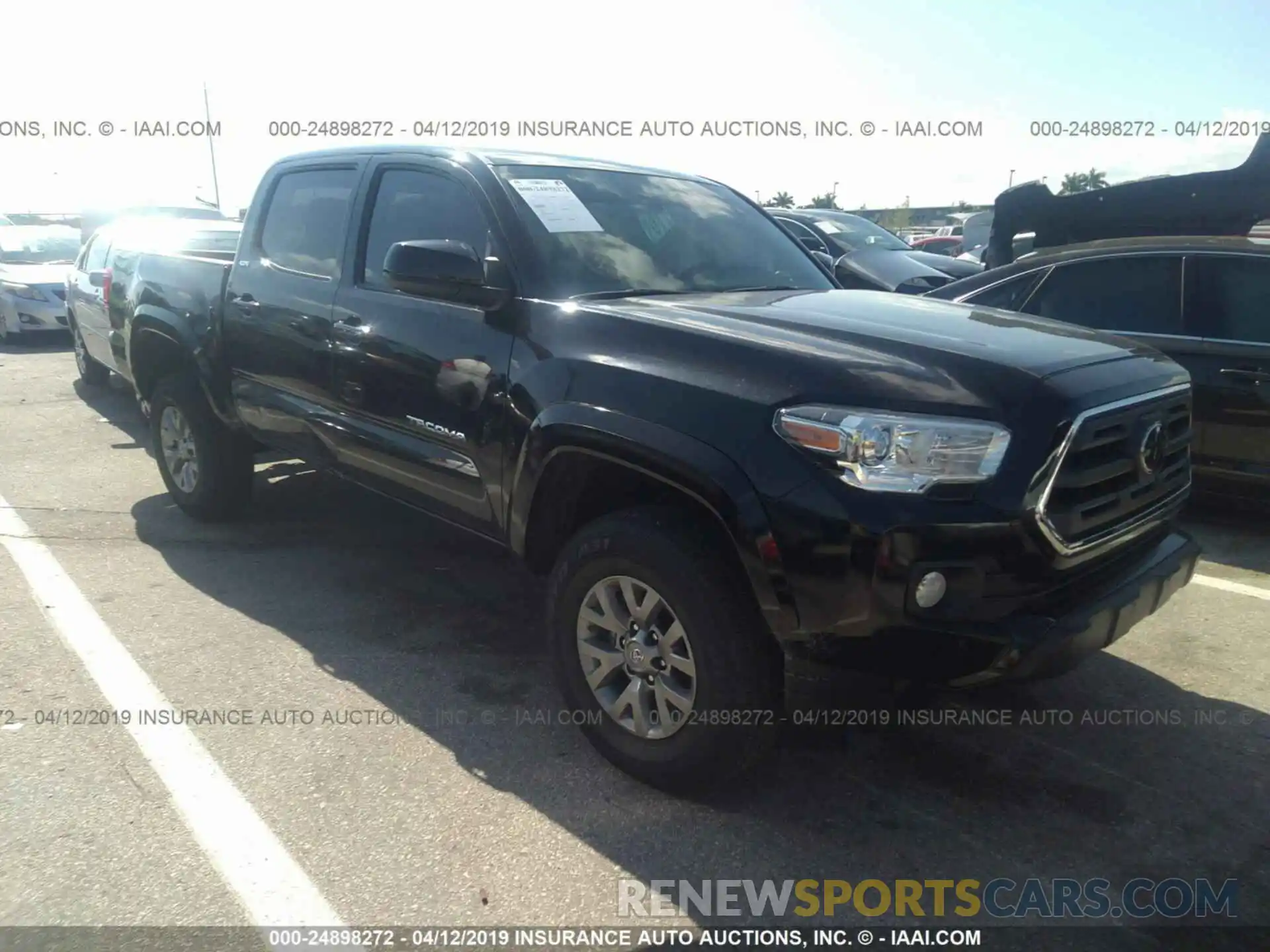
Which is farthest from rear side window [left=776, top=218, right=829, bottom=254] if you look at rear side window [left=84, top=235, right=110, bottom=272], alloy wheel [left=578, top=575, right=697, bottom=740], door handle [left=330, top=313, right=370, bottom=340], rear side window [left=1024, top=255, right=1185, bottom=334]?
alloy wheel [left=578, top=575, right=697, bottom=740]

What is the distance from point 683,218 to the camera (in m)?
4.16

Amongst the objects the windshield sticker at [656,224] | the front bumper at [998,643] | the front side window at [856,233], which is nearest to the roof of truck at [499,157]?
the windshield sticker at [656,224]

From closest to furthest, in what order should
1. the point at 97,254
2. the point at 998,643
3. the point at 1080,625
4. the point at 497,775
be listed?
the point at 998,643, the point at 1080,625, the point at 497,775, the point at 97,254

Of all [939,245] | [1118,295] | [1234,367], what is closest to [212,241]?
[1118,295]

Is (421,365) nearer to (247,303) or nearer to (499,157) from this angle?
(499,157)

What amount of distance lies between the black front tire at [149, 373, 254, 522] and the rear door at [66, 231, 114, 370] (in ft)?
10.9

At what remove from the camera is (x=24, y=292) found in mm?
13766

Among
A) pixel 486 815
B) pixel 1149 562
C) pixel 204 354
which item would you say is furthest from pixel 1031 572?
pixel 204 354

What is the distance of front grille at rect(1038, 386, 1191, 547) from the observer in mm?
2672

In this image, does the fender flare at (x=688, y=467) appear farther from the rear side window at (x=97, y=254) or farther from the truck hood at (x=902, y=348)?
the rear side window at (x=97, y=254)

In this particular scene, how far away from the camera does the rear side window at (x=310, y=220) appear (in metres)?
4.40

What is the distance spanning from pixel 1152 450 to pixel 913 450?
3.15ft

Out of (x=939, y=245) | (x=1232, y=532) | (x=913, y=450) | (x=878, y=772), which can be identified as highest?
(x=939, y=245)

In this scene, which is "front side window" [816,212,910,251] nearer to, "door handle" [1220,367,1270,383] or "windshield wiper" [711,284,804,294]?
"door handle" [1220,367,1270,383]
